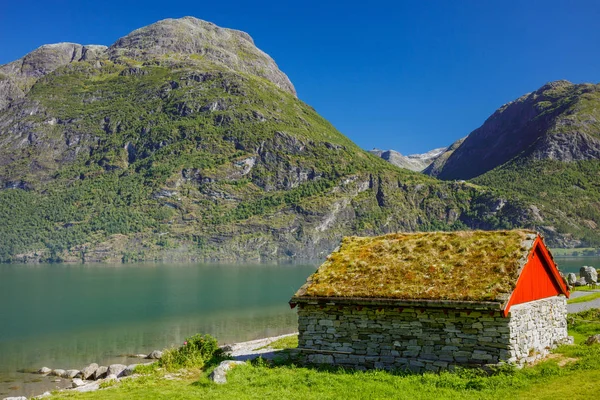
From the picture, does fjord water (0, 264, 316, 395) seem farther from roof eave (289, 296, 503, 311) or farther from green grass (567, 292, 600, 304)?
green grass (567, 292, 600, 304)

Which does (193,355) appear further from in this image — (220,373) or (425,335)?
(425,335)

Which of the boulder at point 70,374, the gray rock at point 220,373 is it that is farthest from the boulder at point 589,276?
the boulder at point 70,374

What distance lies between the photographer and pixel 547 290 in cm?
2338

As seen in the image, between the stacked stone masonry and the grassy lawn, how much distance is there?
2.45 feet

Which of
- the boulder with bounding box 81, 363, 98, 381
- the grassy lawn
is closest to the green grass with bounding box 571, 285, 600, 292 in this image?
the grassy lawn

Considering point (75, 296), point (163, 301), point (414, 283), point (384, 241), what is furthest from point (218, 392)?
point (75, 296)

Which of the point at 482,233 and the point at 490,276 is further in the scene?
the point at 482,233

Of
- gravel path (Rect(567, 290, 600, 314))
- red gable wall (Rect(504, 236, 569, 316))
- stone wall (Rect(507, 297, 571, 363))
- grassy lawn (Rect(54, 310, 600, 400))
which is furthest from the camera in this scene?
gravel path (Rect(567, 290, 600, 314))

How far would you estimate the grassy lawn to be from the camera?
17.4m

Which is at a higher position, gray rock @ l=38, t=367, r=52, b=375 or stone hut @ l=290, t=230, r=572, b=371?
stone hut @ l=290, t=230, r=572, b=371

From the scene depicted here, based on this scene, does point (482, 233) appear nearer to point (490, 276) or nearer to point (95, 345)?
point (490, 276)

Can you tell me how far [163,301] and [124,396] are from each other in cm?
7130

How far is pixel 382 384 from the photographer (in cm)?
1894

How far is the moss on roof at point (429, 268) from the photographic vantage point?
20953 millimetres
